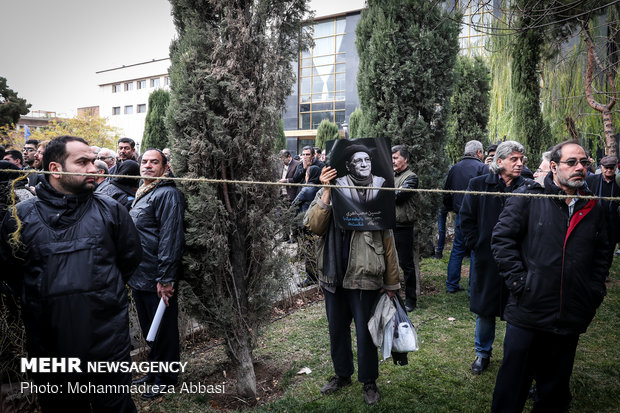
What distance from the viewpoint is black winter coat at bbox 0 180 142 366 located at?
2551 mm

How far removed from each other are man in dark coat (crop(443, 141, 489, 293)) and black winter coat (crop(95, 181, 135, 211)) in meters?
4.62

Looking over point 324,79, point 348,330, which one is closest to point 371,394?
point 348,330

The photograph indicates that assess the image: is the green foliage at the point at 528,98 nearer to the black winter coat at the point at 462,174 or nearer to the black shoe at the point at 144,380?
the black winter coat at the point at 462,174

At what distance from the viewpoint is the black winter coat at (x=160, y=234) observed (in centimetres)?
372

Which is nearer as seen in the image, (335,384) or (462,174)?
(335,384)

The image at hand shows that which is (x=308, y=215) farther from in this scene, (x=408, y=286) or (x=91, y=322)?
(x=408, y=286)

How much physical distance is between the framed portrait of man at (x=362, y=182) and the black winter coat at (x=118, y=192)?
7.58ft

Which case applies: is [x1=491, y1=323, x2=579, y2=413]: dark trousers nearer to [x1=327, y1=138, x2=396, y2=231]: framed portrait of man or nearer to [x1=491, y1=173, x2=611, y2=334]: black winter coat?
[x1=491, y1=173, x2=611, y2=334]: black winter coat

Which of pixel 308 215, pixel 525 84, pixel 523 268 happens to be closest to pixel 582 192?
pixel 523 268

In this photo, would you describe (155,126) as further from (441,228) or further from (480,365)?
(480,365)

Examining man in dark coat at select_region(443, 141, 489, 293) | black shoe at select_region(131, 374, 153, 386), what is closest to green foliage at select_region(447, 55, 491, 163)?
man in dark coat at select_region(443, 141, 489, 293)

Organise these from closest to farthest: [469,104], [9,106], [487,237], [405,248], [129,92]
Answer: [487,237] → [405,248] → [469,104] → [9,106] → [129,92]

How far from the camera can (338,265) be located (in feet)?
12.0

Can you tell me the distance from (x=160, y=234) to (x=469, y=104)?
9.41 m
